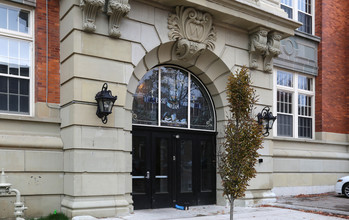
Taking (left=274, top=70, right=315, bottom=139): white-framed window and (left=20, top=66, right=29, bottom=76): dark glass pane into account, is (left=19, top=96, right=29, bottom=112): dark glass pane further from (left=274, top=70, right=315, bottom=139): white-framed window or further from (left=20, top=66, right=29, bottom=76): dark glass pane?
(left=274, top=70, right=315, bottom=139): white-framed window

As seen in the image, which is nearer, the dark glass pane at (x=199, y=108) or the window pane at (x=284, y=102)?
the dark glass pane at (x=199, y=108)

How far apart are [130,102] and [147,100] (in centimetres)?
84

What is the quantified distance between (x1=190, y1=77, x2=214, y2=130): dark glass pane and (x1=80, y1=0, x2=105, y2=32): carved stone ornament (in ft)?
14.2

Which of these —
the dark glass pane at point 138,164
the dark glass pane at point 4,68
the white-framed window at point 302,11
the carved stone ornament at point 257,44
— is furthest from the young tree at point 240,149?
the white-framed window at point 302,11

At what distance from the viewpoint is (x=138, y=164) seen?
1112 centimetres

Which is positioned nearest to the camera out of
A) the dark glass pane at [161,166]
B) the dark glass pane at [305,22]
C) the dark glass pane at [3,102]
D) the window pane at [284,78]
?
the dark glass pane at [3,102]

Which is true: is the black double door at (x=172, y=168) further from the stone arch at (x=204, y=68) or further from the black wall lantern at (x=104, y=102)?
the black wall lantern at (x=104, y=102)

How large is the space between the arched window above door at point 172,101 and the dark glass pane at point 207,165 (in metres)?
0.65

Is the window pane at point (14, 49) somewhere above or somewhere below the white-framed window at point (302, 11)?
below

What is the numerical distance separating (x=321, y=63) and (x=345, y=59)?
6.12 ft

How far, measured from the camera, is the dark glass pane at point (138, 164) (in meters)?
11.0

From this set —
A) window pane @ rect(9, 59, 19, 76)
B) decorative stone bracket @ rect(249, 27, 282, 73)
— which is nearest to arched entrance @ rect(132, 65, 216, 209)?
decorative stone bracket @ rect(249, 27, 282, 73)

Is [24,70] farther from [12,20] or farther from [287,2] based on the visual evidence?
[287,2]

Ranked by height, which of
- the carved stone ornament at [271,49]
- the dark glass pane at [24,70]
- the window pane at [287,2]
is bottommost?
the dark glass pane at [24,70]
